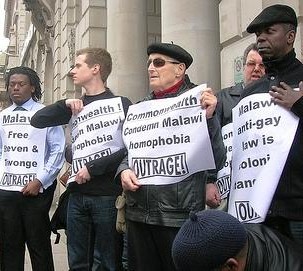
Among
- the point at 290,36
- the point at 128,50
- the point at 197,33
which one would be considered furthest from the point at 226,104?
the point at 128,50

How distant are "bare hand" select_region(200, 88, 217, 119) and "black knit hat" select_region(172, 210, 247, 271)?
1325 millimetres

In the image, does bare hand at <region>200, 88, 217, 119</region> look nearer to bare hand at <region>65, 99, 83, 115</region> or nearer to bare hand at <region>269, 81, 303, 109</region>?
bare hand at <region>269, 81, 303, 109</region>

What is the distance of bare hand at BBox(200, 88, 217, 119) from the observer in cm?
295

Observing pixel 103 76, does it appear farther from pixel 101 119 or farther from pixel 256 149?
pixel 256 149

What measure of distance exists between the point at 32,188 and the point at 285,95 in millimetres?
2423

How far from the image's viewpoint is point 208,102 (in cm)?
294

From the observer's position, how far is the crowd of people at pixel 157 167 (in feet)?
5.98

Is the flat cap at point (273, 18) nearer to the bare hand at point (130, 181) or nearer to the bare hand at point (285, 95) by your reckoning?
the bare hand at point (285, 95)

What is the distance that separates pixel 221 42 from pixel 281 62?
11.5ft

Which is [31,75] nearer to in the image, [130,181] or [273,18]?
[130,181]

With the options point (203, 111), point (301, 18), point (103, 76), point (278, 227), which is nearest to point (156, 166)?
point (203, 111)

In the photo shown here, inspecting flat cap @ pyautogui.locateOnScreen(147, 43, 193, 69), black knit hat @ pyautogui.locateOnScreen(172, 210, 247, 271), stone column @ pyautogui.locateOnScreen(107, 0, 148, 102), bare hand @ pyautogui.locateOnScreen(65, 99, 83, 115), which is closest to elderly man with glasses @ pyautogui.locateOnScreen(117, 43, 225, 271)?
flat cap @ pyautogui.locateOnScreen(147, 43, 193, 69)

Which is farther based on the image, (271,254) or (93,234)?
(93,234)

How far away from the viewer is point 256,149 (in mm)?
2537
